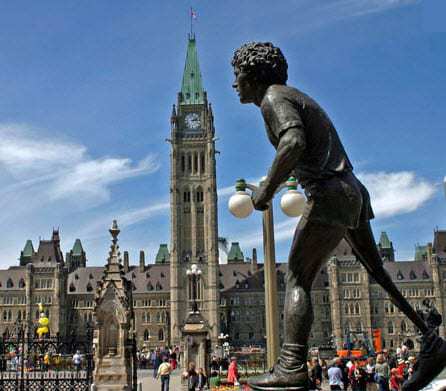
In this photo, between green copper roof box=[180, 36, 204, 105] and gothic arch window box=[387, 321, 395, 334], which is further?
green copper roof box=[180, 36, 204, 105]

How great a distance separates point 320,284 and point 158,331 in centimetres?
2785

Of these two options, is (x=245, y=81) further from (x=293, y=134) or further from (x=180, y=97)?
(x=180, y=97)

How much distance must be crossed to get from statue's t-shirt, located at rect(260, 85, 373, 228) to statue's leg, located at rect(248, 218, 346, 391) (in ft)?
0.32

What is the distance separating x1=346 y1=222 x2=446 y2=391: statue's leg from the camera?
418 centimetres

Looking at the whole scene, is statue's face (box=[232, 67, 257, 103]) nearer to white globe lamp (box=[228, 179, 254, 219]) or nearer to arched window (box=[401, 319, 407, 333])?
white globe lamp (box=[228, 179, 254, 219])

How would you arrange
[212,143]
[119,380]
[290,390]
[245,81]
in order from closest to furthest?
[290,390], [245,81], [119,380], [212,143]

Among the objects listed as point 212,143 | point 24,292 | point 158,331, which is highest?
point 212,143

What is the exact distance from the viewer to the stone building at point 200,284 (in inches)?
3671

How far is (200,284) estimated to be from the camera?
9288cm

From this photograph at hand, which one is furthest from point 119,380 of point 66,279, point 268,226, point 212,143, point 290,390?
point 66,279

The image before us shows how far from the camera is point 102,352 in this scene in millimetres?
19625

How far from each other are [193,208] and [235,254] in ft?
81.5

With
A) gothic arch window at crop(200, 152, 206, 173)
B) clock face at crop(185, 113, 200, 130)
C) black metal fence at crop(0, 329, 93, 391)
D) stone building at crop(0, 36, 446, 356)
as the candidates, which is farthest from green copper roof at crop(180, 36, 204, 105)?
black metal fence at crop(0, 329, 93, 391)

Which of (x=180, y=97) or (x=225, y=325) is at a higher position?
(x=180, y=97)
